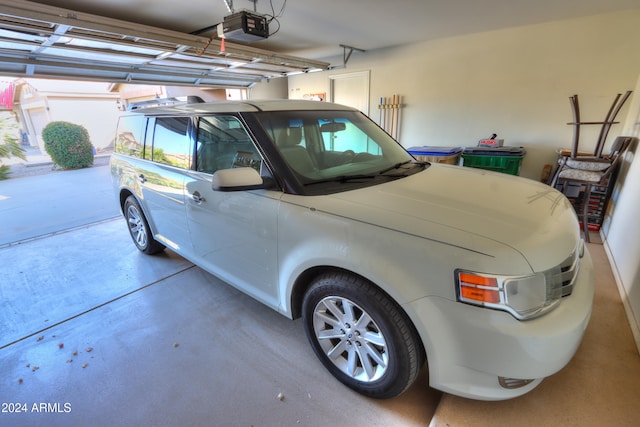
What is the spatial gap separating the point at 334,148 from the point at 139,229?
2558 mm

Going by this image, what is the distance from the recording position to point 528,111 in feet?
15.6

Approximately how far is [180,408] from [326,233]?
1.26 meters

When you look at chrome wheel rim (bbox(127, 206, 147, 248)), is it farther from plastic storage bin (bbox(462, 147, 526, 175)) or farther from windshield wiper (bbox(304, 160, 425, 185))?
plastic storage bin (bbox(462, 147, 526, 175))

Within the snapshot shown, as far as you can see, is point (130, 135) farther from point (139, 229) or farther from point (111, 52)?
point (111, 52)

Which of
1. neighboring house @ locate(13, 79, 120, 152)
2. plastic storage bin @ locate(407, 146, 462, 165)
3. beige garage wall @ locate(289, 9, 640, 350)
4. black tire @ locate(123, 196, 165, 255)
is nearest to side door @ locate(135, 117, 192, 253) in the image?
black tire @ locate(123, 196, 165, 255)

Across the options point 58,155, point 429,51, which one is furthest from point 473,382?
point 58,155

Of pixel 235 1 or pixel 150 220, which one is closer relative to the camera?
pixel 150 220

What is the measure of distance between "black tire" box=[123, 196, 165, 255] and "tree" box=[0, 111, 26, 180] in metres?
7.60

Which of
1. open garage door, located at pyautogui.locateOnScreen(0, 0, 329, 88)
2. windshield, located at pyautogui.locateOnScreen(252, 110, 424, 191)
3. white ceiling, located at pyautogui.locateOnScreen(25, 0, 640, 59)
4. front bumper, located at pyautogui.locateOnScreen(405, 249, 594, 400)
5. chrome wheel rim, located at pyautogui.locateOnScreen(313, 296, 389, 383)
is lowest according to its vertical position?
chrome wheel rim, located at pyautogui.locateOnScreen(313, 296, 389, 383)

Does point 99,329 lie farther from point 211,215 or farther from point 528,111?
point 528,111

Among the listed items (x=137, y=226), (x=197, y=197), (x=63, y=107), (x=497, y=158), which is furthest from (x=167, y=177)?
(x=63, y=107)

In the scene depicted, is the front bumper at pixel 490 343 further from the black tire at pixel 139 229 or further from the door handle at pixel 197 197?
the black tire at pixel 139 229

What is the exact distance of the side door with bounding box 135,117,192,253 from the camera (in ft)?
7.77

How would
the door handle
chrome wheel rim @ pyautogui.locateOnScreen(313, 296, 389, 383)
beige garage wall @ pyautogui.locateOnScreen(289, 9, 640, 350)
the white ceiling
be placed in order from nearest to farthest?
chrome wheel rim @ pyautogui.locateOnScreen(313, 296, 389, 383) < the door handle < the white ceiling < beige garage wall @ pyautogui.locateOnScreen(289, 9, 640, 350)
